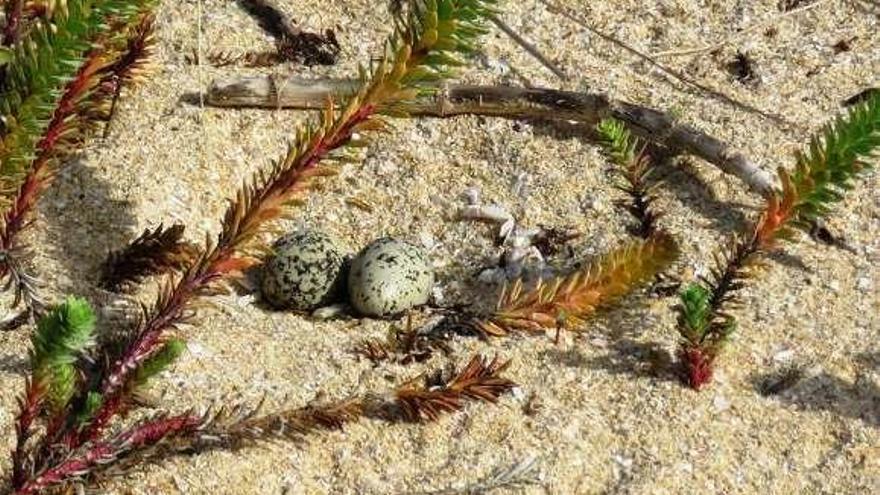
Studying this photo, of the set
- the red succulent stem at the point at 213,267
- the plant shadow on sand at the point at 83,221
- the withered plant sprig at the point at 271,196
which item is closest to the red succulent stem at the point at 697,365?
the withered plant sprig at the point at 271,196

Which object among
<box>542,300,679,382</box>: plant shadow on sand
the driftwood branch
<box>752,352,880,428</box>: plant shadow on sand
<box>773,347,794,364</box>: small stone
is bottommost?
<box>542,300,679,382</box>: plant shadow on sand

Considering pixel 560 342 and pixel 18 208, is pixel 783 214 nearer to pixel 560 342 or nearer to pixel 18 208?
pixel 560 342

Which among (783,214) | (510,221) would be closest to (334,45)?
(510,221)

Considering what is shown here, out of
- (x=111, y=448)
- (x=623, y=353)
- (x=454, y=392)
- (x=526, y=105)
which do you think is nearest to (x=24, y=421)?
(x=111, y=448)

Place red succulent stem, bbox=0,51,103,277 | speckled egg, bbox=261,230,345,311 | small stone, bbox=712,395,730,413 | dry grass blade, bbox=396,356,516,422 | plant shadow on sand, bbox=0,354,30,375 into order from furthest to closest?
1. speckled egg, bbox=261,230,345,311
2. small stone, bbox=712,395,730,413
3. dry grass blade, bbox=396,356,516,422
4. plant shadow on sand, bbox=0,354,30,375
5. red succulent stem, bbox=0,51,103,277

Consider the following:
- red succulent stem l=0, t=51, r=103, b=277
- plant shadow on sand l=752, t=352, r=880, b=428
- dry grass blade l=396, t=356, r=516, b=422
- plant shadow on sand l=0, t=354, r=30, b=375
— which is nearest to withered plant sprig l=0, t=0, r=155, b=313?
red succulent stem l=0, t=51, r=103, b=277

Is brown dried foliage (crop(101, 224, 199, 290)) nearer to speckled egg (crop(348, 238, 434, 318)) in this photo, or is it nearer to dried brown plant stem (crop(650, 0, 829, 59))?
speckled egg (crop(348, 238, 434, 318))

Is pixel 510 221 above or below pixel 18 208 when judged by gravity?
below

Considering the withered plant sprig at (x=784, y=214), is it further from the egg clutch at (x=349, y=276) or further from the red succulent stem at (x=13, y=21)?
the red succulent stem at (x=13, y=21)
